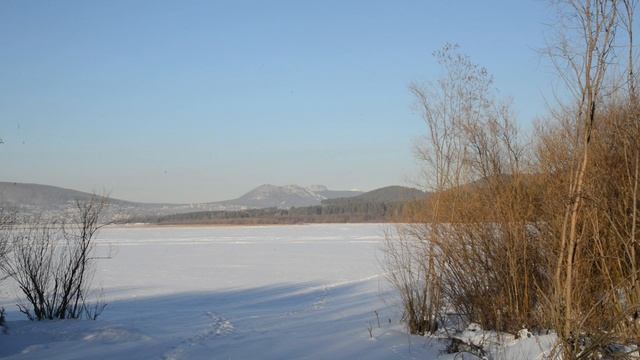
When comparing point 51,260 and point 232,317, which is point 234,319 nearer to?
point 232,317

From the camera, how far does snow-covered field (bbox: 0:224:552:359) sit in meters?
7.47

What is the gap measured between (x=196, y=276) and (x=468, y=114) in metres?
15.1

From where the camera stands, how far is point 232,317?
1152cm

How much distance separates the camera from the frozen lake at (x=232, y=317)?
7504 millimetres

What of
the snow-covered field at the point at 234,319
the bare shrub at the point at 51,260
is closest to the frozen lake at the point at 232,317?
the snow-covered field at the point at 234,319

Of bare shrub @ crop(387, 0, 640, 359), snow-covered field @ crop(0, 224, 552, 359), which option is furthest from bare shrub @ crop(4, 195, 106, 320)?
bare shrub @ crop(387, 0, 640, 359)

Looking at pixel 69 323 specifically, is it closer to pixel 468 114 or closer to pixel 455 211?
pixel 455 211

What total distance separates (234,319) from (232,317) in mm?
351

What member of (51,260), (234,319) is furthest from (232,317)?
(51,260)

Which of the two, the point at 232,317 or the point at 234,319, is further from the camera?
the point at 232,317

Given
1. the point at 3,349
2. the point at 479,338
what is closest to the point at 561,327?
the point at 479,338

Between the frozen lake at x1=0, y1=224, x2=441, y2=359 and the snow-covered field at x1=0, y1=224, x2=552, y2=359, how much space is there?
16 mm

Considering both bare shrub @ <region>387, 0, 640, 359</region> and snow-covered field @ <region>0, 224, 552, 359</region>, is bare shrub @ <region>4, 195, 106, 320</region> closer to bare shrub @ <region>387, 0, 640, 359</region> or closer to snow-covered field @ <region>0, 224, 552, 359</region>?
snow-covered field @ <region>0, 224, 552, 359</region>

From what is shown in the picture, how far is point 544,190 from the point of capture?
747cm
